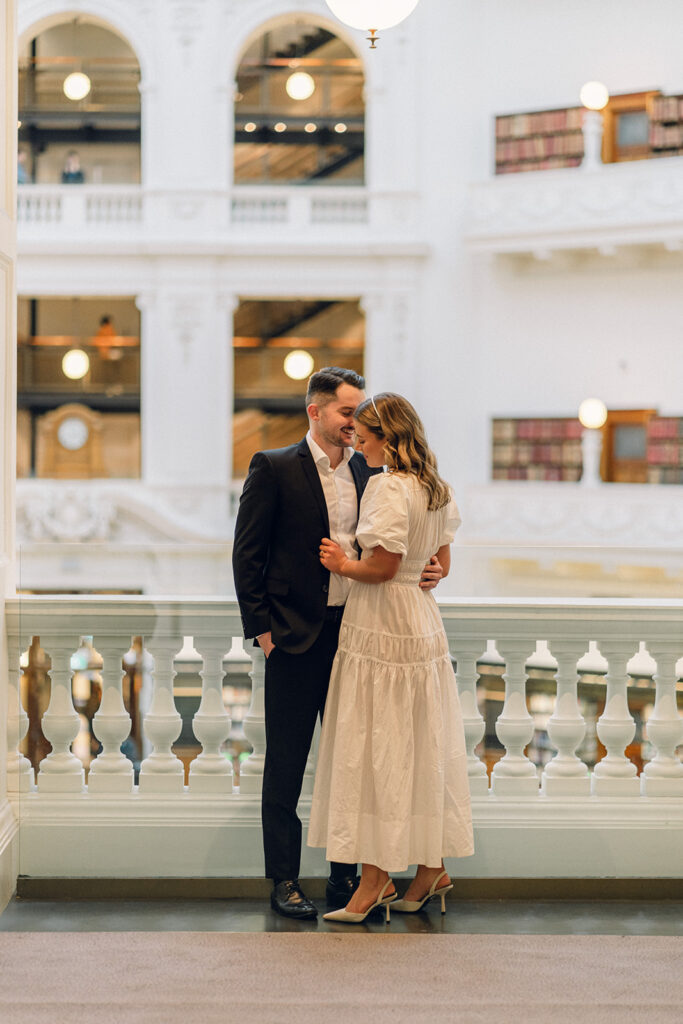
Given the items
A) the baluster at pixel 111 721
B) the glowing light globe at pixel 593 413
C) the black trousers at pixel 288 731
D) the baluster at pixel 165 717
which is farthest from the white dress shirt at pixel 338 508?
the glowing light globe at pixel 593 413

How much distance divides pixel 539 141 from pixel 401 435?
44.2 ft

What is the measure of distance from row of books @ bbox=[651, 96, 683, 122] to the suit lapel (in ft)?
43.2

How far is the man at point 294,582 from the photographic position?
3.12 m

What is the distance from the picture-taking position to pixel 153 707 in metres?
3.52

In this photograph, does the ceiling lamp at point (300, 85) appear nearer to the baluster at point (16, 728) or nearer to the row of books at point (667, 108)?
the row of books at point (667, 108)

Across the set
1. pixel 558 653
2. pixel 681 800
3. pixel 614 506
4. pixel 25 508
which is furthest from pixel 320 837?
pixel 25 508

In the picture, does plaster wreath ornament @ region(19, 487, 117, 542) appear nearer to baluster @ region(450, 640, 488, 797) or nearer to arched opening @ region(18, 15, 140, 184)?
arched opening @ region(18, 15, 140, 184)

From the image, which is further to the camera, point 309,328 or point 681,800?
point 309,328

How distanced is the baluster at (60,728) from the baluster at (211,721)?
14.2 inches

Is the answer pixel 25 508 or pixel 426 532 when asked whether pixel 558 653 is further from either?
pixel 25 508

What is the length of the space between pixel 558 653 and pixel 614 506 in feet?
36.4

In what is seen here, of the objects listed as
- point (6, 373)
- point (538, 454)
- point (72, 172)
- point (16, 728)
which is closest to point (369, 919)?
point (16, 728)

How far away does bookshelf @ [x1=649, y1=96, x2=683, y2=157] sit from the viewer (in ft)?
48.4

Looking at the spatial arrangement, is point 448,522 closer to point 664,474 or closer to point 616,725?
point 616,725
